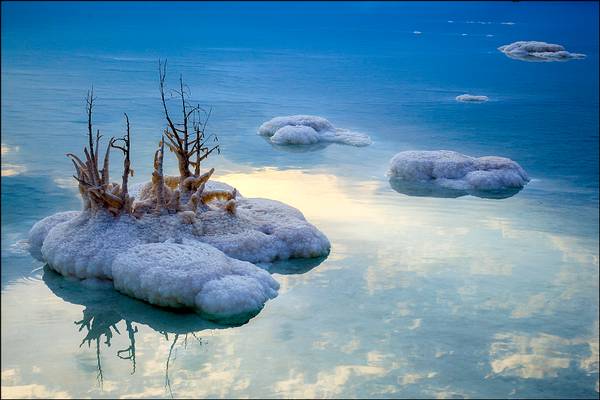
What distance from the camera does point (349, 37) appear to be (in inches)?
1431

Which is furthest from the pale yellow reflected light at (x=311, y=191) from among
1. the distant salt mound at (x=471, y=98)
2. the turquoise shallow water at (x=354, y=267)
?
the distant salt mound at (x=471, y=98)

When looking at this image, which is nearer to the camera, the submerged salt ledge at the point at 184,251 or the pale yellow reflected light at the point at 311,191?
the submerged salt ledge at the point at 184,251

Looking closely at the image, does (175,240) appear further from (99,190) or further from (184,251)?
(99,190)

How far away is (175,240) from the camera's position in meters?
6.98

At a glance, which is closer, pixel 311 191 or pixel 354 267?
pixel 354 267

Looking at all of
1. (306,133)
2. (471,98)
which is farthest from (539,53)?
(306,133)

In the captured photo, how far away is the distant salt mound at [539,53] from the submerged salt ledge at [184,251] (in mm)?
21810

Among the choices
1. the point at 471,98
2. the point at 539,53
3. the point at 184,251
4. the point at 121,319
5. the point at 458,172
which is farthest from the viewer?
the point at 539,53

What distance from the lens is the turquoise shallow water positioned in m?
5.58

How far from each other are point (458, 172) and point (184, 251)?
198 inches

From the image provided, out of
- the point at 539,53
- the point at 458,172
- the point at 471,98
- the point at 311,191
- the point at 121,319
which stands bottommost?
the point at 121,319

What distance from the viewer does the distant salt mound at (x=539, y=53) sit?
27.5 meters

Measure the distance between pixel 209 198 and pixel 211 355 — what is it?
2332 mm

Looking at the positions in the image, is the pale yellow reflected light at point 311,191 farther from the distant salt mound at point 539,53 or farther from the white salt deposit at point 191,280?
the distant salt mound at point 539,53
